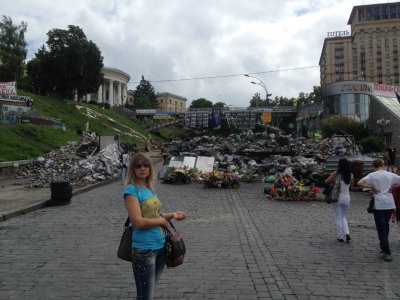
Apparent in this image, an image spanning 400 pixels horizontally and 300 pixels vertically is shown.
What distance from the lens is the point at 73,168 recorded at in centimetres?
2112

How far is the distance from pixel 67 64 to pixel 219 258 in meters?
64.1

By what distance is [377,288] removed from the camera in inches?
201

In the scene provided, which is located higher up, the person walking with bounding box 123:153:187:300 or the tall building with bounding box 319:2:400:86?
the tall building with bounding box 319:2:400:86

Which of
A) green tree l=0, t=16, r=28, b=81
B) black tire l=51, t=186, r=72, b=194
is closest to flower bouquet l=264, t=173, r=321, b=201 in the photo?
black tire l=51, t=186, r=72, b=194

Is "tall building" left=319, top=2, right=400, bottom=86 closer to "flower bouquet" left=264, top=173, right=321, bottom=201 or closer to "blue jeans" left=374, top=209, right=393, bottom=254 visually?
A: "flower bouquet" left=264, top=173, right=321, bottom=201

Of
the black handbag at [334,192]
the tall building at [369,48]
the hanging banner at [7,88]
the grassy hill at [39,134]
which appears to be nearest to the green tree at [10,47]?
the grassy hill at [39,134]

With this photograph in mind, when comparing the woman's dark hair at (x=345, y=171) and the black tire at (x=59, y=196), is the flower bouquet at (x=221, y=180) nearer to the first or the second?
the black tire at (x=59, y=196)

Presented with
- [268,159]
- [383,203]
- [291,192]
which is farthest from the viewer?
[268,159]

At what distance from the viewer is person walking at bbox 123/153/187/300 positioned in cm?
343

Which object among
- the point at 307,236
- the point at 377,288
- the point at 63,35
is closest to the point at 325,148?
the point at 307,236

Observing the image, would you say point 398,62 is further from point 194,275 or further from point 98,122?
point 194,275

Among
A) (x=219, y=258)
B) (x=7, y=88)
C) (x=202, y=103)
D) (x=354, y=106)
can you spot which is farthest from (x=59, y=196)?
(x=202, y=103)

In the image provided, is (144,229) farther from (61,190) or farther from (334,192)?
(61,190)

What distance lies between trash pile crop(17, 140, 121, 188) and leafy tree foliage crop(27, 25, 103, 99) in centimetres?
4095
